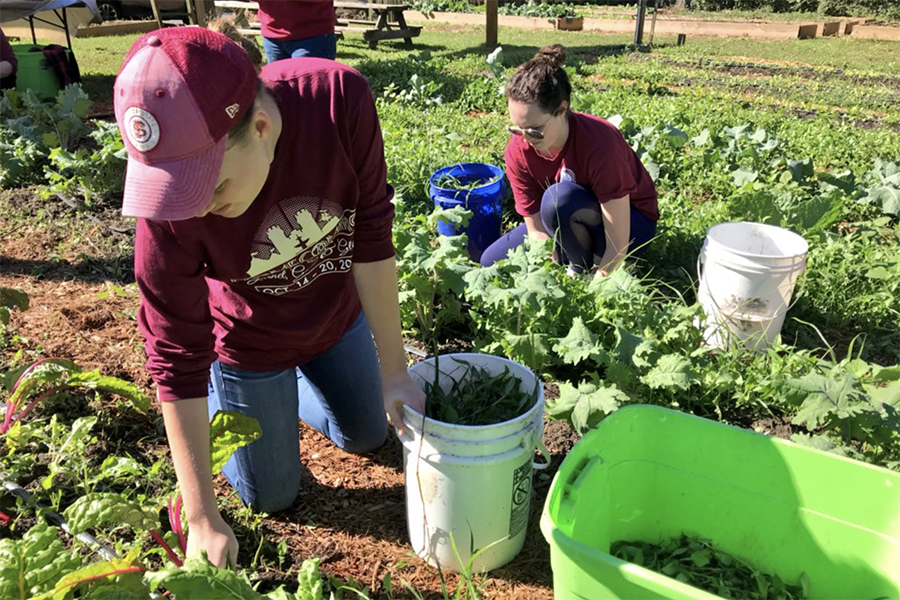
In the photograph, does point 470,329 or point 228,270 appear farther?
point 470,329

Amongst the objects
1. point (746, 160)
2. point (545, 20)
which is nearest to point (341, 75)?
point (746, 160)

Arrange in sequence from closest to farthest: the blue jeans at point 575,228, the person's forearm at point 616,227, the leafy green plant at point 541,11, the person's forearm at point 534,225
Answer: the person's forearm at point 616,227
the blue jeans at point 575,228
the person's forearm at point 534,225
the leafy green plant at point 541,11

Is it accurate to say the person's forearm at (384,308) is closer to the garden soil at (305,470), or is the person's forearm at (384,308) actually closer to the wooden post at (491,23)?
the garden soil at (305,470)

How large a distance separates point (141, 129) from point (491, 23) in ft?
34.8

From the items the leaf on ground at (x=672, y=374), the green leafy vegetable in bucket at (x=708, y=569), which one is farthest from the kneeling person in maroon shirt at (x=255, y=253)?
the leaf on ground at (x=672, y=374)

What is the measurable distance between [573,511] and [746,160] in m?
3.87

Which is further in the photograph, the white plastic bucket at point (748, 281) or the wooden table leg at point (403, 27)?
the wooden table leg at point (403, 27)

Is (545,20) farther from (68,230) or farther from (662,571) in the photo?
(662,571)

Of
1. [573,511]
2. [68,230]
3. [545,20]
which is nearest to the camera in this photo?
[573,511]

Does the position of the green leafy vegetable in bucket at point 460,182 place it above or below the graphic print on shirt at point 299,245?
below

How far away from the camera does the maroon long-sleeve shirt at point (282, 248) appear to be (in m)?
1.66

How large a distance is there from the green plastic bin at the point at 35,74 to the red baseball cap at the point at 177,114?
653 centimetres

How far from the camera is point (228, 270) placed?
190 cm

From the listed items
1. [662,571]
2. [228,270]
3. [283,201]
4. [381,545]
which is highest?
[283,201]
